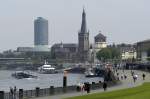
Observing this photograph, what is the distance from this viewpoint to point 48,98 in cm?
5678

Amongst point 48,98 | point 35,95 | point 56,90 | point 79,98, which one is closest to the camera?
Result: point 79,98

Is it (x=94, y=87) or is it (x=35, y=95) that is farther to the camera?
(x=94, y=87)

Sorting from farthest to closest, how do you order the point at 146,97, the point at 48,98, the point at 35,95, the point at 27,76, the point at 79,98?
the point at 27,76
the point at 35,95
the point at 48,98
the point at 79,98
the point at 146,97

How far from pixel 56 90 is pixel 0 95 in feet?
41.3

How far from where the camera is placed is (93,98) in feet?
164

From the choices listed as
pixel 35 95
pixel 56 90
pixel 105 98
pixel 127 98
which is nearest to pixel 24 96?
pixel 35 95

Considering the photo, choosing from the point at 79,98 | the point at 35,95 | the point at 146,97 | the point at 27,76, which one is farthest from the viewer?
the point at 27,76

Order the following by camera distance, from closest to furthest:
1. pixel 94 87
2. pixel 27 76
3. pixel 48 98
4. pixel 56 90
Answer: pixel 48 98 → pixel 56 90 → pixel 94 87 → pixel 27 76

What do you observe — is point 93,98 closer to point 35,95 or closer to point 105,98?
point 105,98

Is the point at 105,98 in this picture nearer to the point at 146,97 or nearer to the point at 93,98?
the point at 93,98

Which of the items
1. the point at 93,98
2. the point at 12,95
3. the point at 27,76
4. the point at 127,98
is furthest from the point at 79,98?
the point at 27,76

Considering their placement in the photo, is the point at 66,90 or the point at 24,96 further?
the point at 66,90

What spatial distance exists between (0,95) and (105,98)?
9.62m

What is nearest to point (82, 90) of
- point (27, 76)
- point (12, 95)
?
point (12, 95)
